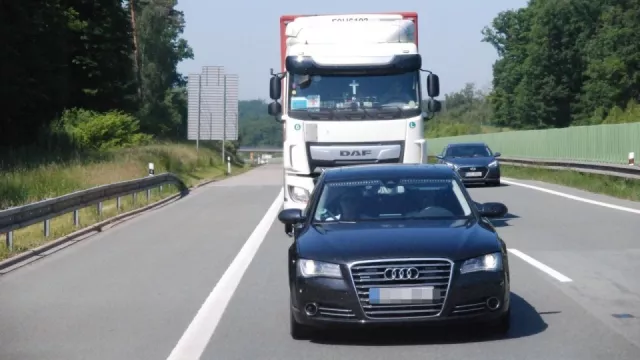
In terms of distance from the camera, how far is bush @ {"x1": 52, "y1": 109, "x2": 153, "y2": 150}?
56.1 metres

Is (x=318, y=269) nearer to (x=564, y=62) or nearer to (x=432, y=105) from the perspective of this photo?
(x=432, y=105)

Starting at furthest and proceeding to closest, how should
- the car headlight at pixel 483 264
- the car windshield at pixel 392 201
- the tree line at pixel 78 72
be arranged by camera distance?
the tree line at pixel 78 72 < the car windshield at pixel 392 201 < the car headlight at pixel 483 264

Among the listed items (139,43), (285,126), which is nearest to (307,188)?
(285,126)

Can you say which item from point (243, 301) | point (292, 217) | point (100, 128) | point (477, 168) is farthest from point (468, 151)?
point (100, 128)

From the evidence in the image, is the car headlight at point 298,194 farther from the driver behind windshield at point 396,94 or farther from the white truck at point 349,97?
the driver behind windshield at point 396,94

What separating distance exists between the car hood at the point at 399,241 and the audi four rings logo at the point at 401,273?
4.3 inches

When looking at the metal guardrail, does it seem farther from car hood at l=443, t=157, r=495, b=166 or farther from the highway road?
car hood at l=443, t=157, r=495, b=166

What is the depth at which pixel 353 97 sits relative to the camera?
58.5ft

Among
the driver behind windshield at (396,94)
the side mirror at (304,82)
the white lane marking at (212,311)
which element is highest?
the side mirror at (304,82)

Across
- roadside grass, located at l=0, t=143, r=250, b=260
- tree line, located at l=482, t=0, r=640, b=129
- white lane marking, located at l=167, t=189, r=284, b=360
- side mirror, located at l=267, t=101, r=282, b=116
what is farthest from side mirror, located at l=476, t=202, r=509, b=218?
tree line, located at l=482, t=0, r=640, b=129

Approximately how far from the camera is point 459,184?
9.95 m

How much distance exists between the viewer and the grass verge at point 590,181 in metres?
27.0

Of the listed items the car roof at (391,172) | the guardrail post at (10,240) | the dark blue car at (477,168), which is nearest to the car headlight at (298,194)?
the guardrail post at (10,240)

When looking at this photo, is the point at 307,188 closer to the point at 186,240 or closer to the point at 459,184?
the point at 186,240
